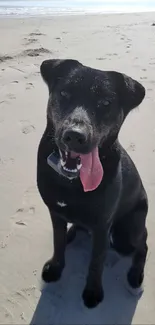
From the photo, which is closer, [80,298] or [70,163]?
[70,163]

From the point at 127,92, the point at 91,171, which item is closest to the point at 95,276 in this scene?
the point at 91,171

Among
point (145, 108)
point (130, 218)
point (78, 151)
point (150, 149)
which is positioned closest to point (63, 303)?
point (130, 218)

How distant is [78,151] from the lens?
2.22 metres

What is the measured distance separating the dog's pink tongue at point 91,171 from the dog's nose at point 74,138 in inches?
5.5

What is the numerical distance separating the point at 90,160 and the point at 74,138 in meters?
0.22

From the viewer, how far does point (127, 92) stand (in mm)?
2475

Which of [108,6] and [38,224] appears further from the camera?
[108,6]

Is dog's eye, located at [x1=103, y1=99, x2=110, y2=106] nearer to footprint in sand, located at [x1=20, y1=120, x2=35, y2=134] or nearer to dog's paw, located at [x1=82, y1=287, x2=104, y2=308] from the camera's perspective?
dog's paw, located at [x1=82, y1=287, x2=104, y2=308]

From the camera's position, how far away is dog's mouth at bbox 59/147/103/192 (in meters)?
2.32

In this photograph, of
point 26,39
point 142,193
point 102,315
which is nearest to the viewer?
point 102,315

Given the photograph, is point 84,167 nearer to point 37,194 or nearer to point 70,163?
point 70,163

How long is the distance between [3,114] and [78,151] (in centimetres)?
286

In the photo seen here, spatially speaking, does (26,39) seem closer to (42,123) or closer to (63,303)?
(42,123)

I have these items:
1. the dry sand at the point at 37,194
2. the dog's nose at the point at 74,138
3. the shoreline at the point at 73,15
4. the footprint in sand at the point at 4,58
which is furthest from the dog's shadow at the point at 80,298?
the shoreline at the point at 73,15
